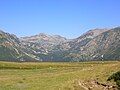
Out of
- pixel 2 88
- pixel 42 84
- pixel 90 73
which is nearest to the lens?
pixel 2 88

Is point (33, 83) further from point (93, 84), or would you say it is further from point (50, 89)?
point (93, 84)

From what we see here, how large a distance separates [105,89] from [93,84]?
8.77ft

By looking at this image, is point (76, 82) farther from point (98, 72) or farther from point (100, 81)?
point (98, 72)

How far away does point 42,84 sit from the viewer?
2025 inches

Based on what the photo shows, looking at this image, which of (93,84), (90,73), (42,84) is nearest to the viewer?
(42,84)

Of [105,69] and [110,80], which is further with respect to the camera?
[105,69]

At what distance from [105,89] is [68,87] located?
24.1 feet

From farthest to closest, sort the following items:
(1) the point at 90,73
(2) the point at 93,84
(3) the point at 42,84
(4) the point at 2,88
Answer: (1) the point at 90,73
(2) the point at 93,84
(3) the point at 42,84
(4) the point at 2,88

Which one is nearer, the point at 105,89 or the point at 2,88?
the point at 2,88

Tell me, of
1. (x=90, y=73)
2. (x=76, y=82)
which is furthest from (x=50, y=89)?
(x=90, y=73)

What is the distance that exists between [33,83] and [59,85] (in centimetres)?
477

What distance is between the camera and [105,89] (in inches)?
2106

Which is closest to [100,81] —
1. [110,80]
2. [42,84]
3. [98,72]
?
[110,80]

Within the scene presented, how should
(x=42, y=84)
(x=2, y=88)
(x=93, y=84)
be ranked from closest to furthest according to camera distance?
(x=2, y=88)
(x=42, y=84)
(x=93, y=84)
